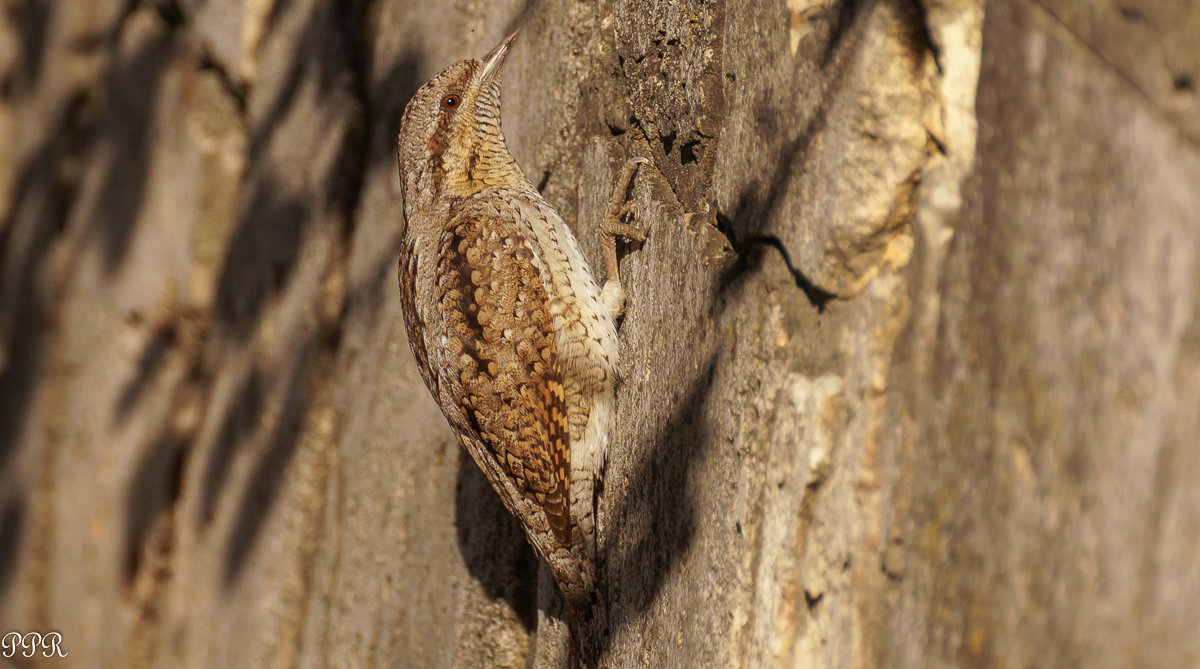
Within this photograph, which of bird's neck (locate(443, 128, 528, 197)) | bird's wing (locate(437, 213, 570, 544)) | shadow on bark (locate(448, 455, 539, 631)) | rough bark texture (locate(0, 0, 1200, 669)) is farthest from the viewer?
shadow on bark (locate(448, 455, 539, 631))

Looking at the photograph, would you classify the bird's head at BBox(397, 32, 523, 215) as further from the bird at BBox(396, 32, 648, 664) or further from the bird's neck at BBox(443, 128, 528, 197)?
the bird at BBox(396, 32, 648, 664)

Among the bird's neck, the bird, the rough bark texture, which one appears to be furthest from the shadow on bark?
the bird's neck

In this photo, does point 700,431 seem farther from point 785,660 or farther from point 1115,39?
point 1115,39

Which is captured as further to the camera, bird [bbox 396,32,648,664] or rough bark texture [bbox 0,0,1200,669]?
bird [bbox 396,32,648,664]

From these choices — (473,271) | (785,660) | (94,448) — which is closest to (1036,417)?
(785,660)

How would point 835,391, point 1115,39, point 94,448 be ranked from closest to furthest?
point 1115,39 → point 835,391 → point 94,448

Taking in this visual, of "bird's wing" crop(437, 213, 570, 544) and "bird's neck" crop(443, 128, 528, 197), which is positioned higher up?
"bird's neck" crop(443, 128, 528, 197)

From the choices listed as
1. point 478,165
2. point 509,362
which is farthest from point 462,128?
point 509,362
